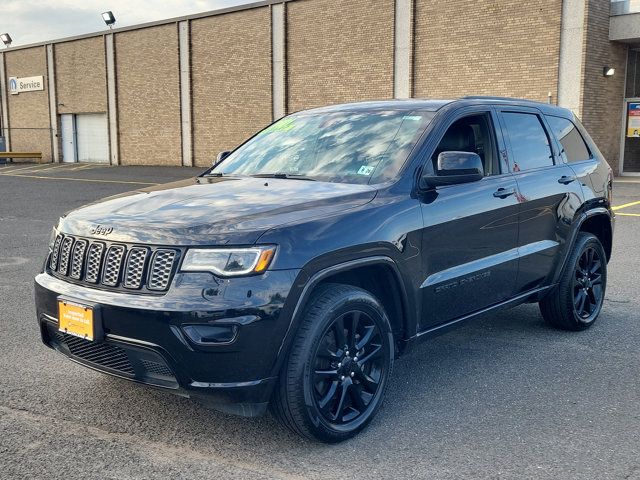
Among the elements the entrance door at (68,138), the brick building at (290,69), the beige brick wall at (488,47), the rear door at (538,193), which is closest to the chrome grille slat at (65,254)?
the rear door at (538,193)

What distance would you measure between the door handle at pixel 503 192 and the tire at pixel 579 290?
1.06m

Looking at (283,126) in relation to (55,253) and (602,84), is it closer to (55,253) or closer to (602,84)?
(55,253)

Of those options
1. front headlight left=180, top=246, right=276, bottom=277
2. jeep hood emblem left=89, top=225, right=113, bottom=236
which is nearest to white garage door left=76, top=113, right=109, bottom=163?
jeep hood emblem left=89, top=225, right=113, bottom=236

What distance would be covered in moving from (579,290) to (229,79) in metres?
26.5

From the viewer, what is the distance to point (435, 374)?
15.5 ft

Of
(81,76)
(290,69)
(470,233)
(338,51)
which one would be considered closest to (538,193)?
(470,233)

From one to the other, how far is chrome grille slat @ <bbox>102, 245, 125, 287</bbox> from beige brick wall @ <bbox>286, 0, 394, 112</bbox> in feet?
73.7

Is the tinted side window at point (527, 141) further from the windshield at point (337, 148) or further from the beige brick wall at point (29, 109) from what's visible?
the beige brick wall at point (29, 109)

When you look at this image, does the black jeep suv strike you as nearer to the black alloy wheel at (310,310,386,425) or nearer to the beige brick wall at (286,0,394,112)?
the black alloy wheel at (310,310,386,425)

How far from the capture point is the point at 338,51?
87.0ft

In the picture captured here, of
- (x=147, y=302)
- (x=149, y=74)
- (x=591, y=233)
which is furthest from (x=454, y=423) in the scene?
(x=149, y=74)

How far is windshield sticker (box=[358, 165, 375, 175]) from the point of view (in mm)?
4207

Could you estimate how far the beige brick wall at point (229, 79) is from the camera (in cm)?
2919

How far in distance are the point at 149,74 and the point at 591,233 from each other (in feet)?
101
